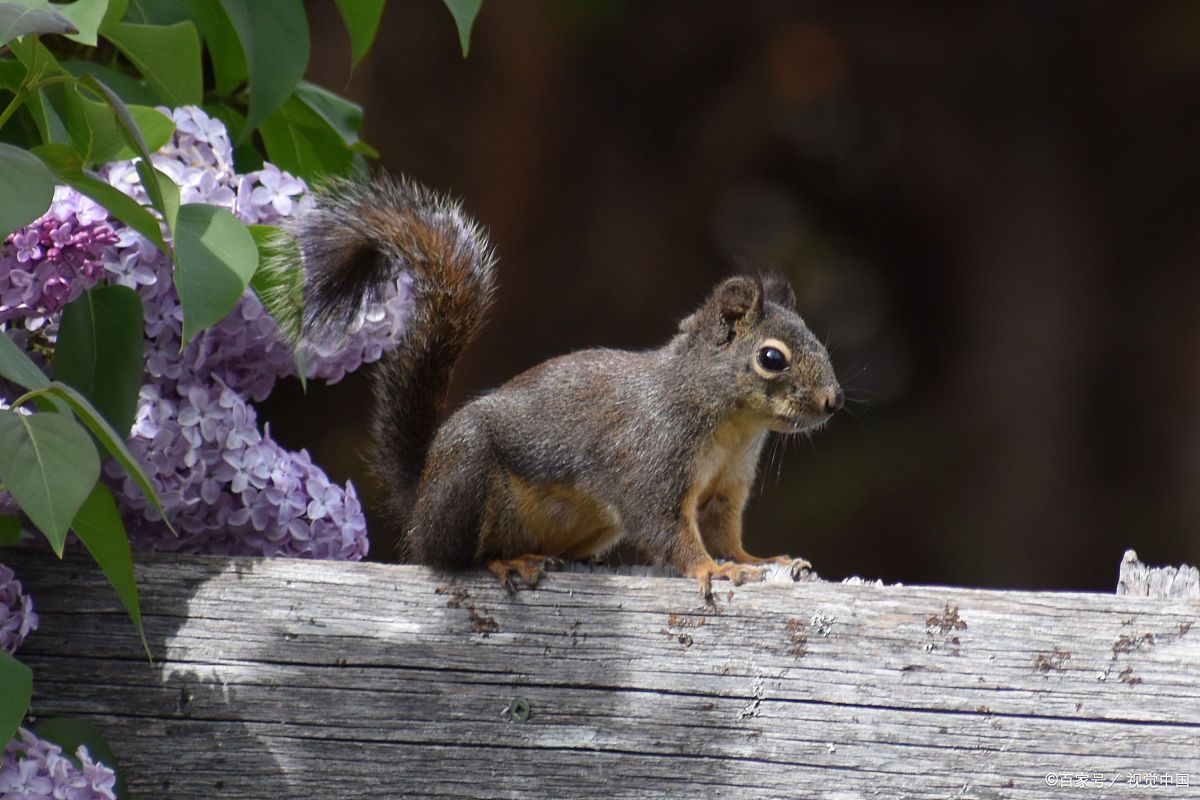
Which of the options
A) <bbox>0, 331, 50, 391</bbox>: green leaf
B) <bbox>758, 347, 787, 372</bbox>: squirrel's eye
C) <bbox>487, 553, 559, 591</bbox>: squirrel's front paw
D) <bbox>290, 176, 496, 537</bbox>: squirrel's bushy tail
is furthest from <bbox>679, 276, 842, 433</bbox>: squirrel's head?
<bbox>0, 331, 50, 391</bbox>: green leaf

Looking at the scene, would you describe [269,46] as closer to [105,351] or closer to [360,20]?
[360,20]

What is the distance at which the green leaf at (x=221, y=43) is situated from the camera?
1434mm

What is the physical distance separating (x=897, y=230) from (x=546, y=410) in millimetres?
3079

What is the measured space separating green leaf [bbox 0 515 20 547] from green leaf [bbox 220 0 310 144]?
376 mm

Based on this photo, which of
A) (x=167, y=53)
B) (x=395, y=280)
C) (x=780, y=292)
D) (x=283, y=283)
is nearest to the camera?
(x=167, y=53)

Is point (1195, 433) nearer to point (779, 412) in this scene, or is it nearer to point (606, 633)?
point (779, 412)

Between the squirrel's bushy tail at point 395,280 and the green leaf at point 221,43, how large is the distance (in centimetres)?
15

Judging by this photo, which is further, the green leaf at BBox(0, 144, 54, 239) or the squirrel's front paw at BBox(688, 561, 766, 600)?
the squirrel's front paw at BBox(688, 561, 766, 600)

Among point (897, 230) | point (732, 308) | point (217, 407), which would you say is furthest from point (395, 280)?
point (897, 230)

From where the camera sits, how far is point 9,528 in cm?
116

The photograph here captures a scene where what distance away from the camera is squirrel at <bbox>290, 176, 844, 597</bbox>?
4.72 feet

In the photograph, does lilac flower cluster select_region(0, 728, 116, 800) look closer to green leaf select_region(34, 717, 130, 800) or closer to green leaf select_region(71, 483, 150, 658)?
green leaf select_region(34, 717, 130, 800)

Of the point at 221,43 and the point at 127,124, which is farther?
the point at 221,43

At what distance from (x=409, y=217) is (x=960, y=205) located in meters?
3.13
